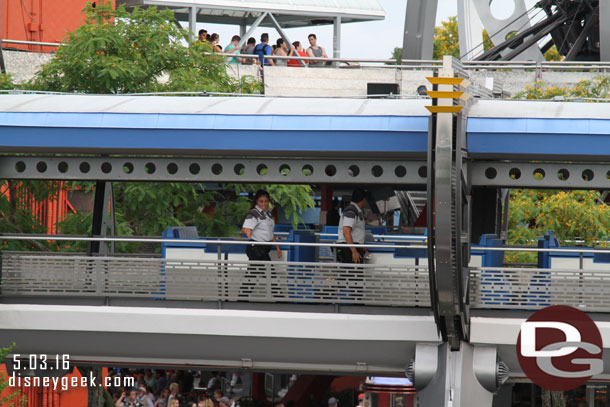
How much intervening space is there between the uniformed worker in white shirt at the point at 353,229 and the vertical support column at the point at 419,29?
1765 centimetres

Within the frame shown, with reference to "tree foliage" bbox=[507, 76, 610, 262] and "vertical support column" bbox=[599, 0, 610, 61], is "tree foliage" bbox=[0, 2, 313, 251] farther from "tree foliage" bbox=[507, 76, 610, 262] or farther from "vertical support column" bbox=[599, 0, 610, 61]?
"vertical support column" bbox=[599, 0, 610, 61]

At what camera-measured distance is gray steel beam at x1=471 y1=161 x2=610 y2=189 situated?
13.1 metres

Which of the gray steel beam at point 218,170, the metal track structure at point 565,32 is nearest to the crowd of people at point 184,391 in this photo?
the gray steel beam at point 218,170

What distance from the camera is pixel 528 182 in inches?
518

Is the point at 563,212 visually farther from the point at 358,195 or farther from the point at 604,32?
the point at 358,195

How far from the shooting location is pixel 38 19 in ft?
90.4

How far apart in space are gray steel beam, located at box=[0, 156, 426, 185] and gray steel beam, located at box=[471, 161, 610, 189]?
0.88 meters

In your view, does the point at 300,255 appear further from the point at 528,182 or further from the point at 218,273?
the point at 528,182

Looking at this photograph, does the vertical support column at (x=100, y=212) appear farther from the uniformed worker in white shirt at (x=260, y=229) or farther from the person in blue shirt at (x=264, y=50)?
the person in blue shirt at (x=264, y=50)

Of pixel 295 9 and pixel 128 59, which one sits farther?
pixel 295 9

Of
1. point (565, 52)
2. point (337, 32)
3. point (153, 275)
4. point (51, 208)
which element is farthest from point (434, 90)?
point (337, 32)

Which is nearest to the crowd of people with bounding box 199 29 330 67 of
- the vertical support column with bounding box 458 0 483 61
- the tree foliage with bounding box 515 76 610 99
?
the tree foliage with bounding box 515 76 610 99

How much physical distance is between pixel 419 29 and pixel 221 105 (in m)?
18.3

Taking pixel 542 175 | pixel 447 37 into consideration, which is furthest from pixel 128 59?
pixel 447 37
